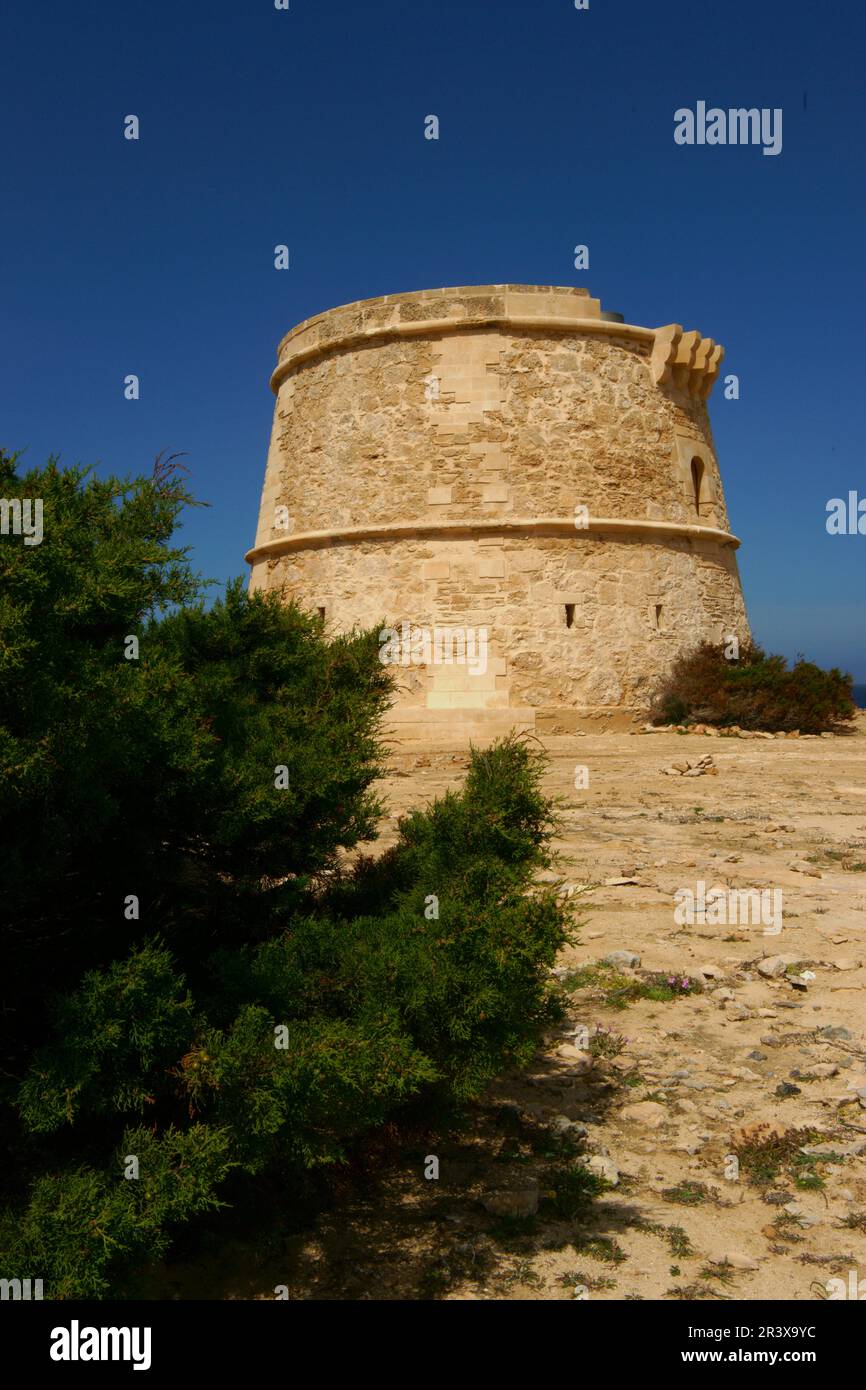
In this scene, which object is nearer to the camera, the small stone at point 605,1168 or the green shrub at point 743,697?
the small stone at point 605,1168

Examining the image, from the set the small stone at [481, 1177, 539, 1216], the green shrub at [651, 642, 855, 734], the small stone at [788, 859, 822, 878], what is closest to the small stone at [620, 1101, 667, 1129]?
the small stone at [481, 1177, 539, 1216]

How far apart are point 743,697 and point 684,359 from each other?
4957 millimetres

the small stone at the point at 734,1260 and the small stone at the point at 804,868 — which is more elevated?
the small stone at the point at 804,868

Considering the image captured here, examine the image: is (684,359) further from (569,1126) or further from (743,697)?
(569,1126)

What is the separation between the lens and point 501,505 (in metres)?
13.2

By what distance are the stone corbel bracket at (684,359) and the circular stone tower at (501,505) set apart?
0.14 feet

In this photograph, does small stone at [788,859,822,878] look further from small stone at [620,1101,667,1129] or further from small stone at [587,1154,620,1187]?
small stone at [587,1154,620,1187]

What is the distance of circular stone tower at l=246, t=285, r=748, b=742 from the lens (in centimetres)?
1315

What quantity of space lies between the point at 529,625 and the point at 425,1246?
10.6 m

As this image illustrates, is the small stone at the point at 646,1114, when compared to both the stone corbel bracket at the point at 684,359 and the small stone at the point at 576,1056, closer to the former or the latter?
the small stone at the point at 576,1056

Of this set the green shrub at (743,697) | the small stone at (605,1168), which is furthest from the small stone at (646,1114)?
the green shrub at (743,697)

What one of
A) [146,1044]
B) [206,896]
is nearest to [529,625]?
[206,896]

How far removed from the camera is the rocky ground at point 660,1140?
2777 mm

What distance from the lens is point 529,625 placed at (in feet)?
43.2
